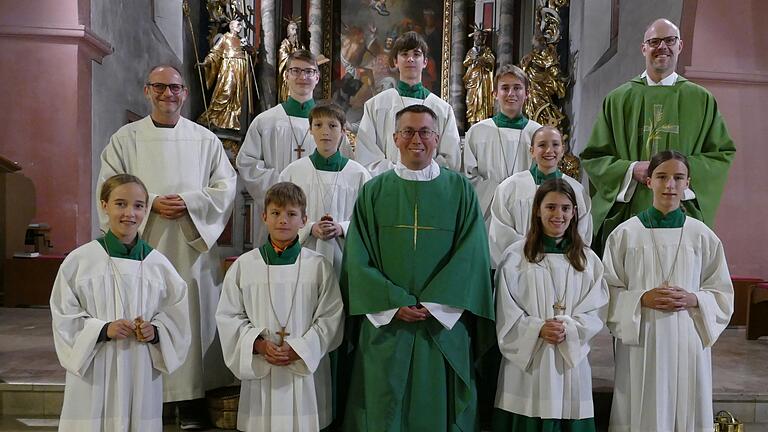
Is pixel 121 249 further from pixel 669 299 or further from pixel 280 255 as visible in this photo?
pixel 669 299

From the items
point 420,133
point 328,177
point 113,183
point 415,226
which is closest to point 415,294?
point 415,226

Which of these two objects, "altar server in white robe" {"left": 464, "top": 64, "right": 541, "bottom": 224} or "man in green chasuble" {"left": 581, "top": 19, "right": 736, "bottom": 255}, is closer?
"man in green chasuble" {"left": 581, "top": 19, "right": 736, "bottom": 255}

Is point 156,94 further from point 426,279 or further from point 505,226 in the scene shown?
point 505,226

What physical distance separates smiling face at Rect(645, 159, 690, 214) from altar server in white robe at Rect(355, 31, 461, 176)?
57.4 inches

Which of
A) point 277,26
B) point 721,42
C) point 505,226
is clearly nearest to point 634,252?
point 505,226

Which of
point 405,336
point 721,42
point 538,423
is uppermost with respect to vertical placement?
point 721,42

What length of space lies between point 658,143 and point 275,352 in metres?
2.73

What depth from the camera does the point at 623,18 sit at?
31.6 feet

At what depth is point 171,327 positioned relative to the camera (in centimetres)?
356

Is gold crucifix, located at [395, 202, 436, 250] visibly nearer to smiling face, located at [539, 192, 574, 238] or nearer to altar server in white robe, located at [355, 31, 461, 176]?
smiling face, located at [539, 192, 574, 238]

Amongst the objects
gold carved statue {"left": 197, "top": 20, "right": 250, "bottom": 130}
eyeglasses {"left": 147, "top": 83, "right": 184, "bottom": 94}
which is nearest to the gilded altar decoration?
gold carved statue {"left": 197, "top": 20, "right": 250, "bottom": 130}

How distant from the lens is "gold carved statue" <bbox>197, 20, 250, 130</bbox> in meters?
10.4

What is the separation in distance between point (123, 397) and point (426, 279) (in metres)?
1.58

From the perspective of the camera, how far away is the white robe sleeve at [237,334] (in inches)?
137
